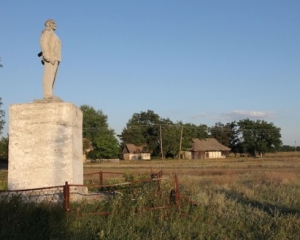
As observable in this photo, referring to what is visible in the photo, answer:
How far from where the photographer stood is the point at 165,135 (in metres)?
90.7

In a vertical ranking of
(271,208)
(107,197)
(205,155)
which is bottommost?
(271,208)

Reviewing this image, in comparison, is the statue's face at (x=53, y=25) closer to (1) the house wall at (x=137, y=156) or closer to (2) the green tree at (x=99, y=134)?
(2) the green tree at (x=99, y=134)

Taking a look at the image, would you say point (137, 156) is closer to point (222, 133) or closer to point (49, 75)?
point (222, 133)

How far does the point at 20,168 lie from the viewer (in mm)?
9602

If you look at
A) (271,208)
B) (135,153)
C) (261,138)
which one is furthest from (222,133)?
(271,208)

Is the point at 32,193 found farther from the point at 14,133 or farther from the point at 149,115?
the point at 149,115

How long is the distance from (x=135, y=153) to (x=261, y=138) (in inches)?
1288

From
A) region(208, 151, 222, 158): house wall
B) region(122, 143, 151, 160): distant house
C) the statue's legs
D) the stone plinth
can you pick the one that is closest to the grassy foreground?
the stone plinth

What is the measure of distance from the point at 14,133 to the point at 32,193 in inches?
58.1

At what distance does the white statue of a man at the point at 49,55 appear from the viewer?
32.9ft

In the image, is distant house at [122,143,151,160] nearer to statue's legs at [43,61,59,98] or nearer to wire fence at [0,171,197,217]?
statue's legs at [43,61,59,98]

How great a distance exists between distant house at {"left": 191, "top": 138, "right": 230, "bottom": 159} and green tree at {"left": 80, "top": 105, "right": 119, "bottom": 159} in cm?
2001

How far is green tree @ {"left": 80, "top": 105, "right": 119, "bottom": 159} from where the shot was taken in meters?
91.1

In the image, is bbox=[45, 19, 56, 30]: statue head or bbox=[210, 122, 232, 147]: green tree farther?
bbox=[210, 122, 232, 147]: green tree
